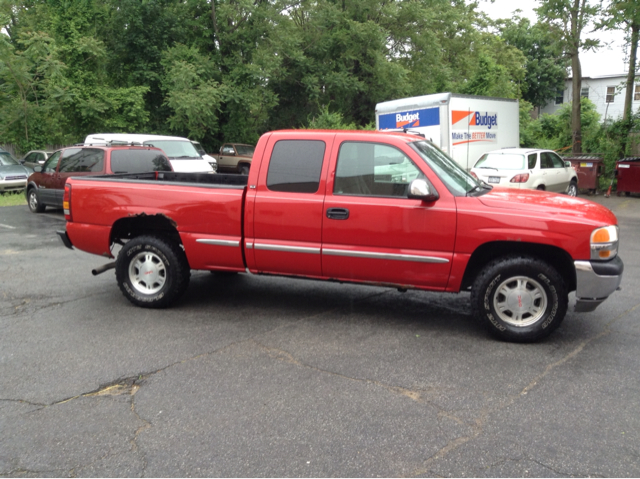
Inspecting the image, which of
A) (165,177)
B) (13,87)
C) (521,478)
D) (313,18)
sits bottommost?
(521,478)

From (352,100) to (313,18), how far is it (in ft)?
14.9

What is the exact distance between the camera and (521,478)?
3086 mm

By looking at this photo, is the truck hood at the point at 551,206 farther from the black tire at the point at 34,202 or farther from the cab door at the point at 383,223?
the black tire at the point at 34,202

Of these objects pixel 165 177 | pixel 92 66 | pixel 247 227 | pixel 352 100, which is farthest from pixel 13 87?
pixel 247 227

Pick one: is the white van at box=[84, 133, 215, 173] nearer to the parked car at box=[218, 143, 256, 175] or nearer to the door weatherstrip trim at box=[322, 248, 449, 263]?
the parked car at box=[218, 143, 256, 175]

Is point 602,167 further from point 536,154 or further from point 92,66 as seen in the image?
point 92,66

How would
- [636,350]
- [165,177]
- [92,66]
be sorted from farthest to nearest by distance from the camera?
[92,66], [165,177], [636,350]

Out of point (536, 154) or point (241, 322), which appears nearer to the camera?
point (241, 322)

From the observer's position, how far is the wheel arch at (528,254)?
5.14 meters

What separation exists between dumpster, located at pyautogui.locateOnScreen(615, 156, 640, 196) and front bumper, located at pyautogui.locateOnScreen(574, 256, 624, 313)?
15.7 metres

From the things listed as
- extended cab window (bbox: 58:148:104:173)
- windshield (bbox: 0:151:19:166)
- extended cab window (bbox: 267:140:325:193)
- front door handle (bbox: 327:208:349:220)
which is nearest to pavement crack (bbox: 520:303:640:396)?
front door handle (bbox: 327:208:349:220)

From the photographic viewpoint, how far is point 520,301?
5.09 meters

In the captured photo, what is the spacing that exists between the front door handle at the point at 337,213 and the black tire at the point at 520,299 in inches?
52.4

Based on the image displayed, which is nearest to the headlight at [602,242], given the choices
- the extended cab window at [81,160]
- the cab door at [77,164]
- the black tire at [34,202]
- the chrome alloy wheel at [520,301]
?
the chrome alloy wheel at [520,301]
